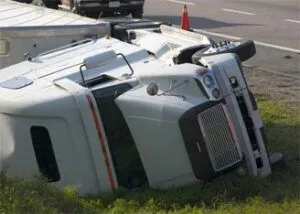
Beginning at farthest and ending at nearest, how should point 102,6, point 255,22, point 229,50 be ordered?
point 255,22 → point 102,6 → point 229,50

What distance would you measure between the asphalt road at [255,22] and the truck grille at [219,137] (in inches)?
245

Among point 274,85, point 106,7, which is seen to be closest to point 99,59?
point 274,85

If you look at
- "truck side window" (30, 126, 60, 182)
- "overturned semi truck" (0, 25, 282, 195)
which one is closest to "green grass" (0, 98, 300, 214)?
"overturned semi truck" (0, 25, 282, 195)

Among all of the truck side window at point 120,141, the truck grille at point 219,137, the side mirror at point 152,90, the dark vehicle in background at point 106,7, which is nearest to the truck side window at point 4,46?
the truck side window at point 120,141

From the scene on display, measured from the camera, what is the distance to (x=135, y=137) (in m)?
6.50

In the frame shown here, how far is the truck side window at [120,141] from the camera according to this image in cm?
655

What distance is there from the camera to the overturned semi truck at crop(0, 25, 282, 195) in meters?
6.35

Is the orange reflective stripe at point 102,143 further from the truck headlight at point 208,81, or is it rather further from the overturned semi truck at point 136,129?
the truck headlight at point 208,81

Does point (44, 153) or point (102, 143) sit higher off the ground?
point (102, 143)

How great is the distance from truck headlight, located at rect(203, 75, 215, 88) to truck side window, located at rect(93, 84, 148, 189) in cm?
64

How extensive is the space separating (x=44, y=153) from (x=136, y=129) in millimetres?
777

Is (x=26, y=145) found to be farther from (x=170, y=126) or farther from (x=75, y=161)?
(x=170, y=126)

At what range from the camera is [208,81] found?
651 centimetres

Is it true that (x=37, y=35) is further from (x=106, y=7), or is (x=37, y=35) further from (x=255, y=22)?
(x=255, y=22)
